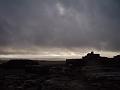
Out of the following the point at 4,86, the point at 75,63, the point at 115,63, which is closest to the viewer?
the point at 4,86

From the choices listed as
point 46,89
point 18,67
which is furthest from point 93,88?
point 18,67

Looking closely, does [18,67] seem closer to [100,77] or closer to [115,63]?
[115,63]

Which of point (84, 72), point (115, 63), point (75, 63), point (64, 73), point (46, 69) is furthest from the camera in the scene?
point (75, 63)

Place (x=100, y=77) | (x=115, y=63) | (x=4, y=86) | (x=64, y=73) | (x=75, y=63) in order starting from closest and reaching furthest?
(x=4, y=86) < (x=100, y=77) < (x=64, y=73) < (x=115, y=63) < (x=75, y=63)

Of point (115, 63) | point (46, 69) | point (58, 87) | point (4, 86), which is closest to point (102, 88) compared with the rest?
point (58, 87)

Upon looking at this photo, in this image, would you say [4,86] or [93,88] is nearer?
[93,88]

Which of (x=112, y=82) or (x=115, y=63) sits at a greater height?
(x=115, y=63)

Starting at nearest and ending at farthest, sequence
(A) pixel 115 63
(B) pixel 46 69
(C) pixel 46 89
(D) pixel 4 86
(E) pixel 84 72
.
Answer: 1. (C) pixel 46 89
2. (D) pixel 4 86
3. (E) pixel 84 72
4. (B) pixel 46 69
5. (A) pixel 115 63

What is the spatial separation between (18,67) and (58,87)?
22510 millimetres

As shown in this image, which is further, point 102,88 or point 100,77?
point 100,77

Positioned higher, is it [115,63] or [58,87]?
[115,63]

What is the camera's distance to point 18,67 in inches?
1614

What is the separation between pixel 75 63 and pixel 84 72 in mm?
13657

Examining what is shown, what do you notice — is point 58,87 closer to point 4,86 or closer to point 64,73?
point 4,86
